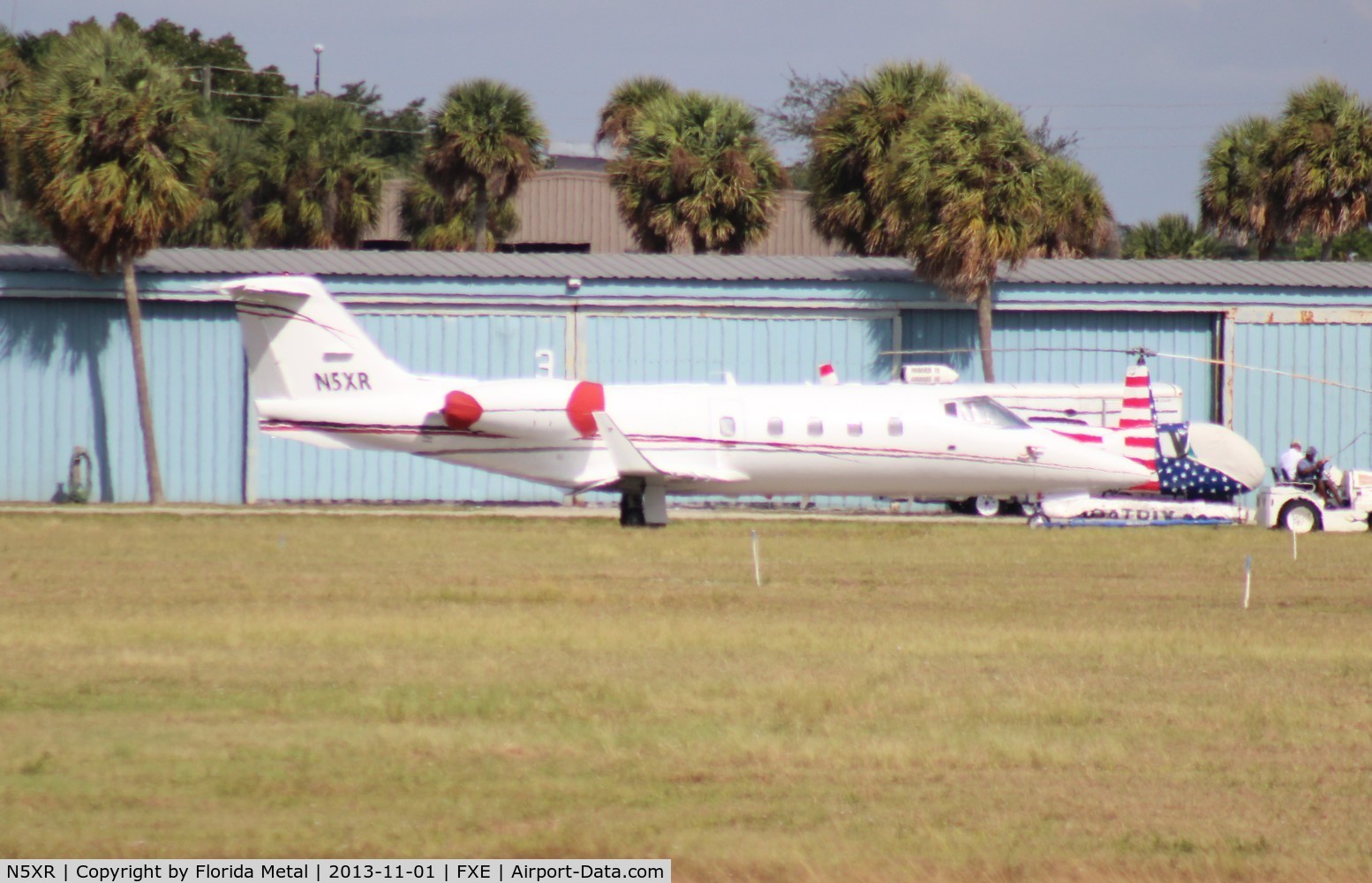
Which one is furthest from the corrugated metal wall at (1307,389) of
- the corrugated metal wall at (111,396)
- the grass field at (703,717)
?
the corrugated metal wall at (111,396)

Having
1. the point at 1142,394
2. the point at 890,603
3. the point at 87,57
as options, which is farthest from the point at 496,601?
the point at 87,57

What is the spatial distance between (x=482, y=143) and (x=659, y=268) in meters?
12.6

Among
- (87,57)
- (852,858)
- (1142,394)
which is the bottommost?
(852,858)

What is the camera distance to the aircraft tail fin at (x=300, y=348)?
28719 mm

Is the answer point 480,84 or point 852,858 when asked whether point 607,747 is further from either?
point 480,84

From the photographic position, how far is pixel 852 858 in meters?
8.48

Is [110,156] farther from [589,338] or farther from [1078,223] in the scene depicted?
[1078,223]

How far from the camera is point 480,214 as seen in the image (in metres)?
50.4

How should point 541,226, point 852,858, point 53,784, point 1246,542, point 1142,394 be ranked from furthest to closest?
point 541,226 → point 1142,394 → point 1246,542 → point 53,784 → point 852,858

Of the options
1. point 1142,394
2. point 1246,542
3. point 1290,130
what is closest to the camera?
point 1246,542

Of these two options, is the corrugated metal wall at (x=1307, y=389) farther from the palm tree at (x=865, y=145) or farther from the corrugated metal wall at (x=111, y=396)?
the corrugated metal wall at (x=111, y=396)

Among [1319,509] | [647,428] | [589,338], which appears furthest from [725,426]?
[1319,509]

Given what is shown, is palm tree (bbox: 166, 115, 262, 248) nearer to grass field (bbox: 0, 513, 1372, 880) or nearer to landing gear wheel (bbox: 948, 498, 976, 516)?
landing gear wheel (bbox: 948, 498, 976, 516)

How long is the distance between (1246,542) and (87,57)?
24968mm
